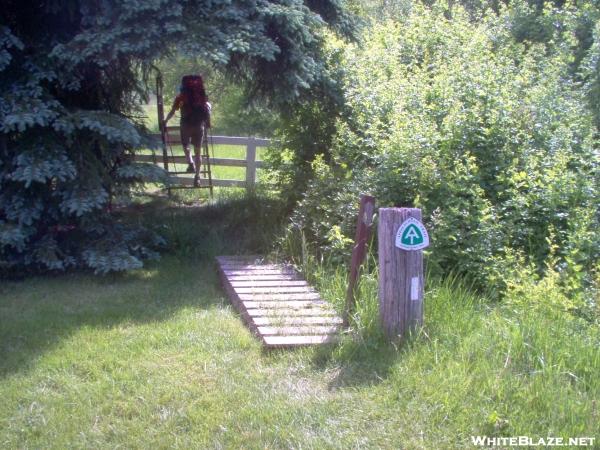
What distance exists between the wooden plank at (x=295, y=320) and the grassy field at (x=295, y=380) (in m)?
0.20

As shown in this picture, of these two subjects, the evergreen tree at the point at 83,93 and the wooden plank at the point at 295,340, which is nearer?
the wooden plank at the point at 295,340

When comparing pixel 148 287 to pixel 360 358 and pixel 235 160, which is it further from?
pixel 235 160

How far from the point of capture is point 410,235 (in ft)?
17.9

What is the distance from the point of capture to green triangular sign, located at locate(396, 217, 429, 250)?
5.46 metres

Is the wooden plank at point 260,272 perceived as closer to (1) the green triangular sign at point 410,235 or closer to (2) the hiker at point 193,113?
(1) the green triangular sign at point 410,235

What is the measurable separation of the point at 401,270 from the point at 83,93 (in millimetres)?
5240

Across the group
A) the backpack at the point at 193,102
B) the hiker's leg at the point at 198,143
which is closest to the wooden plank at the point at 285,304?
the hiker's leg at the point at 198,143

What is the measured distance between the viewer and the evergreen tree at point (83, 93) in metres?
7.56

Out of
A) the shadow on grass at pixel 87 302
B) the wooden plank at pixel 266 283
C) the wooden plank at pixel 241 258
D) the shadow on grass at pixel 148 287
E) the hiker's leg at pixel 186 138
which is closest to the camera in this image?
the shadow on grass at pixel 87 302

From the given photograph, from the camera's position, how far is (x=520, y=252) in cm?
690

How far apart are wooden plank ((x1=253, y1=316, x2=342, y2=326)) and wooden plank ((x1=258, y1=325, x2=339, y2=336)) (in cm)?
11

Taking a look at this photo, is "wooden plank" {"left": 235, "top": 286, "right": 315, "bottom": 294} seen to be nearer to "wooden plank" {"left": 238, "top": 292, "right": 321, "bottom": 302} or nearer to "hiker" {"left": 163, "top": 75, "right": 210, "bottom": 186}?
"wooden plank" {"left": 238, "top": 292, "right": 321, "bottom": 302}

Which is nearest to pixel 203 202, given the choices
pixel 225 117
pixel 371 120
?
pixel 371 120

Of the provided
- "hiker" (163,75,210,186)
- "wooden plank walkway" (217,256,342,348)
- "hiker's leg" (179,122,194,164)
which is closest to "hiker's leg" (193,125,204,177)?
"hiker" (163,75,210,186)
